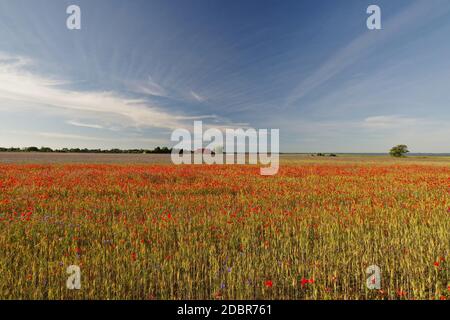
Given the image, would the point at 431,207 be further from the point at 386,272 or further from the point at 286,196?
the point at 386,272

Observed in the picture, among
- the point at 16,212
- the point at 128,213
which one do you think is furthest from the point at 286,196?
the point at 16,212

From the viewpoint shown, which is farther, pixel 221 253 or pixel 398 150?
pixel 398 150

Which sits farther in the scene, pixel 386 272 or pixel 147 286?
pixel 386 272

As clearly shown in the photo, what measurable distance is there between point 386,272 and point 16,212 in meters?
9.31

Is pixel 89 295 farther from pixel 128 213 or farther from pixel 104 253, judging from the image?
pixel 128 213

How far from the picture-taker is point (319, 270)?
320cm

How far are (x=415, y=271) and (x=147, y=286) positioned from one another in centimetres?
402

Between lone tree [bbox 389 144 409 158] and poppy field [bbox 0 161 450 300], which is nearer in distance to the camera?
poppy field [bbox 0 161 450 300]

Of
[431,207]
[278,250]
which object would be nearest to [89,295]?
[278,250]

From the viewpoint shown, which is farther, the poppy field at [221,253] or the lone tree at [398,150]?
the lone tree at [398,150]
